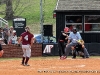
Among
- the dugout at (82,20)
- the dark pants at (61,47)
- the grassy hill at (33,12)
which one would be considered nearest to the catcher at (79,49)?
the dark pants at (61,47)

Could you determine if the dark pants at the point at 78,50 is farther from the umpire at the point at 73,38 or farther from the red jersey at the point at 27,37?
the red jersey at the point at 27,37

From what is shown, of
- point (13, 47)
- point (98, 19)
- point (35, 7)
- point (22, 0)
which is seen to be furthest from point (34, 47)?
point (35, 7)

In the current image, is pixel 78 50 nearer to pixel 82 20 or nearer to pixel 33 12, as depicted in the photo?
pixel 82 20

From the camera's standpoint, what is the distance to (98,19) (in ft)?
105

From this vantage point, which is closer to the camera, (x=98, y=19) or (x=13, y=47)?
(x=13, y=47)

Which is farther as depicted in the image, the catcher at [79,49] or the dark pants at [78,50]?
the dark pants at [78,50]

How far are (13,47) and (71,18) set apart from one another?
642 centimetres

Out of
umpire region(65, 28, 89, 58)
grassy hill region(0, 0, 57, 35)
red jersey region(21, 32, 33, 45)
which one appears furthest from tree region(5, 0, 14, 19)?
red jersey region(21, 32, 33, 45)

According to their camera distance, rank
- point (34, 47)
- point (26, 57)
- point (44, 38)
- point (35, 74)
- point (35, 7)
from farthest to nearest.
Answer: point (35, 7)
point (44, 38)
point (34, 47)
point (26, 57)
point (35, 74)

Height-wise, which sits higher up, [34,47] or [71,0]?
[71,0]

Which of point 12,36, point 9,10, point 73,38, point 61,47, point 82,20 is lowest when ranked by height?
point 61,47

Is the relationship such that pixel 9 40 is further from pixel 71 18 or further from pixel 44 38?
pixel 71 18

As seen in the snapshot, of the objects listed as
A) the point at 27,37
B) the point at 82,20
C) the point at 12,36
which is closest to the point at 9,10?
the point at 82,20

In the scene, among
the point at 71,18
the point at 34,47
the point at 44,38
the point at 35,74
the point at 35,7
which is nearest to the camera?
the point at 35,74
